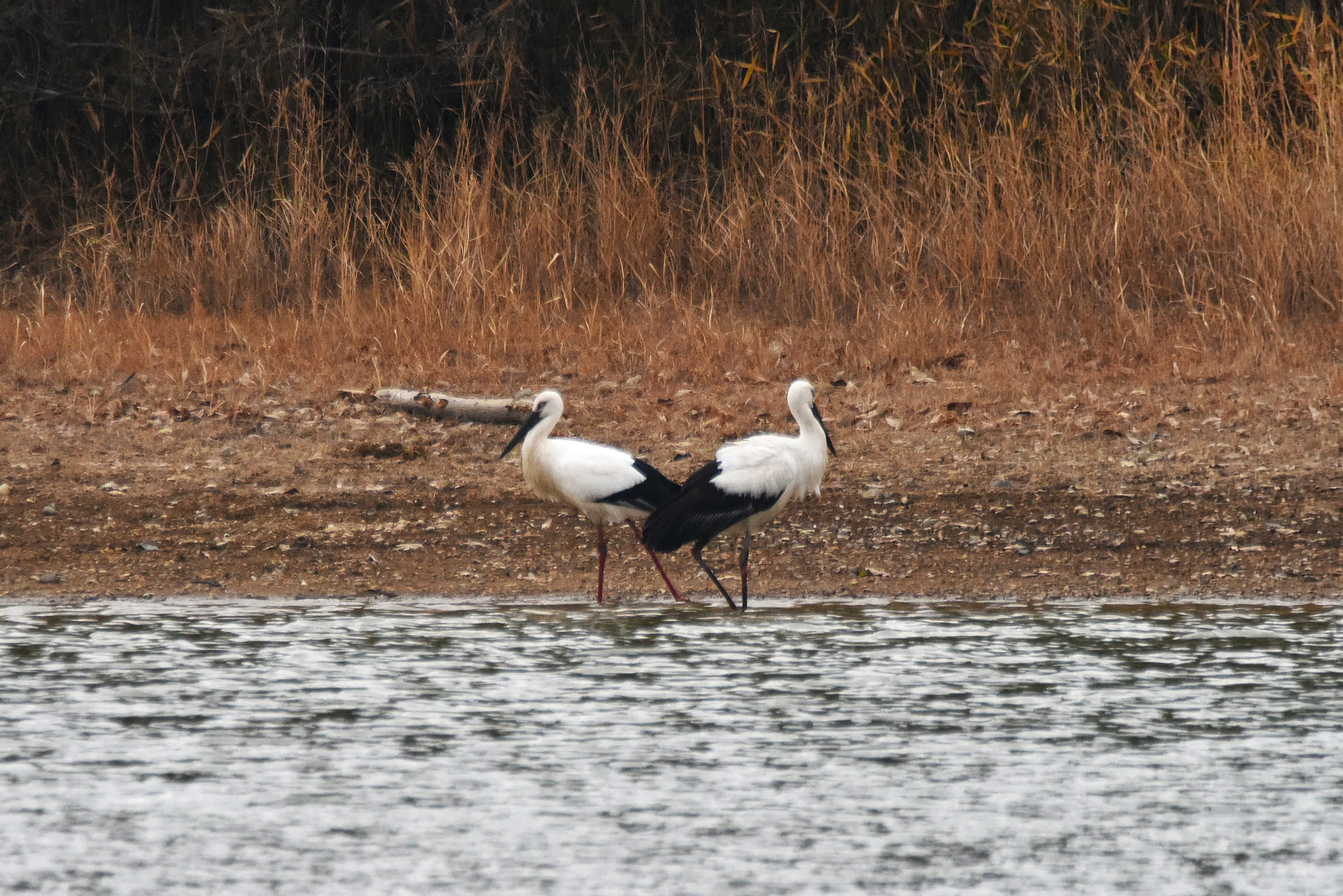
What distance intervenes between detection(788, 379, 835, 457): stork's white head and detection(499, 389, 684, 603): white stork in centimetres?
55

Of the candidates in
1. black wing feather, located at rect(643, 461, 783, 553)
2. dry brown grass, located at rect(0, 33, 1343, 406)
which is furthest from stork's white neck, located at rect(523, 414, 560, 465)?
dry brown grass, located at rect(0, 33, 1343, 406)

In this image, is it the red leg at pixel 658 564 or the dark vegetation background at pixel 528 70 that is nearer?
the red leg at pixel 658 564

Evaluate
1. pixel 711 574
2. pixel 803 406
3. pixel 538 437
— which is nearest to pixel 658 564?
pixel 711 574

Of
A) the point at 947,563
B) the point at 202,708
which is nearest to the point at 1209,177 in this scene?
the point at 947,563

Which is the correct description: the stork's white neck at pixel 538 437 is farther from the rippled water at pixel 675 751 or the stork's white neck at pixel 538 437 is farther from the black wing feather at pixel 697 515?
the rippled water at pixel 675 751

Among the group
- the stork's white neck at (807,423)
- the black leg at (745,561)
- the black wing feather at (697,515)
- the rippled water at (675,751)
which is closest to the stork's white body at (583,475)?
the black wing feather at (697,515)

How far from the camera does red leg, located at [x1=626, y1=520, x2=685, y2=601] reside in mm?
6926

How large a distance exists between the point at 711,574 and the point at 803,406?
775 mm

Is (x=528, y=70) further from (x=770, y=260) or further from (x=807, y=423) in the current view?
(x=807, y=423)

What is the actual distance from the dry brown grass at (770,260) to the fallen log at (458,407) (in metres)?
0.67

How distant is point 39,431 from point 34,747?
15.7 ft

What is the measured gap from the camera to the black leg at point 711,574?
22.6 feet

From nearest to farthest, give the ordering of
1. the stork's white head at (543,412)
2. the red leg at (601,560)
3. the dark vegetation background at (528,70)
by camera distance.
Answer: the red leg at (601,560) → the stork's white head at (543,412) → the dark vegetation background at (528,70)

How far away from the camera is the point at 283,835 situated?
4.04 meters
